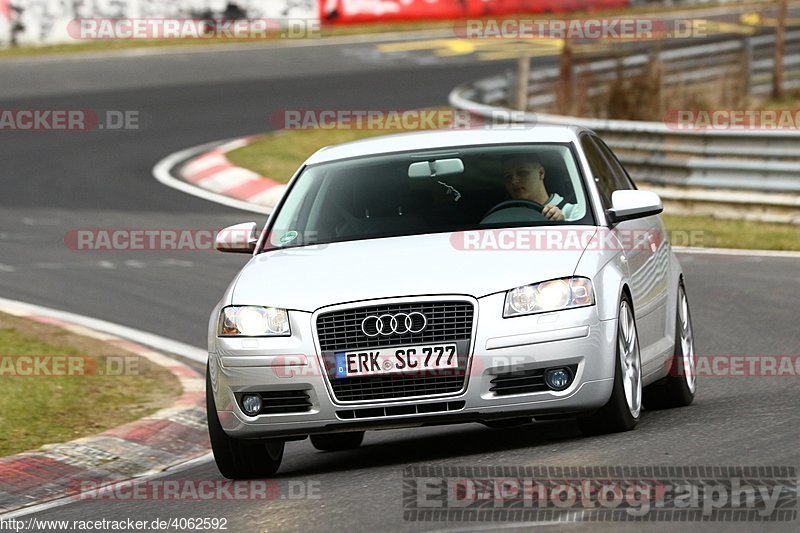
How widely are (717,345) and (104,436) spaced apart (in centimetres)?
443

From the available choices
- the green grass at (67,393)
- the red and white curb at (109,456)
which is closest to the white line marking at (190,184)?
the green grass at (67,393)

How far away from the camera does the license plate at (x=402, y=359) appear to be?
7.68 meters

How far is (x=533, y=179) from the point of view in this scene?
8.87 meters

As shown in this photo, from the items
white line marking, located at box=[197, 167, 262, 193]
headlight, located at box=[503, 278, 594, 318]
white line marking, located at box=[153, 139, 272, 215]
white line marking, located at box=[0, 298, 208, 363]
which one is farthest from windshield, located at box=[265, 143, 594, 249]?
white line marking, located at box=[197, 167, 262, 193]

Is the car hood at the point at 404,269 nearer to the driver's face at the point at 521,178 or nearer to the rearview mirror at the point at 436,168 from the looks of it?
the driver's face at the point at 521,178

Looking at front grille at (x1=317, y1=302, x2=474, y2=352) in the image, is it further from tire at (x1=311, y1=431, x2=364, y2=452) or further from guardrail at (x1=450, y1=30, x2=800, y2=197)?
guardrail at (x1=450, y1=30, x2=800, y2=197)

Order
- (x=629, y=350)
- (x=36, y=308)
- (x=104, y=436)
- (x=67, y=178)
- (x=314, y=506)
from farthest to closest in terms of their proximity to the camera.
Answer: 1. (x=67, y=178)
2. (x=36, y=308)
3. (x=104, y=436)
4. (x=629, y=350)
5. (x=314, y=506)

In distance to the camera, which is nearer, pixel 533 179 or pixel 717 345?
pixel 533 179

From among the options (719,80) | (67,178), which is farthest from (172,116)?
(719,80)

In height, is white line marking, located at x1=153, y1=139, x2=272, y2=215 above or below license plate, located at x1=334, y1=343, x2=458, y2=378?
below

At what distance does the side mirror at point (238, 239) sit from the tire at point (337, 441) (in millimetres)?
1091

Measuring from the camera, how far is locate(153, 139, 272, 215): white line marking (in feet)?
66.5

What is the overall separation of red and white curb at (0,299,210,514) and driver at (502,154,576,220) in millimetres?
2403

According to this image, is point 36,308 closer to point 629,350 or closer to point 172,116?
point 629,350
